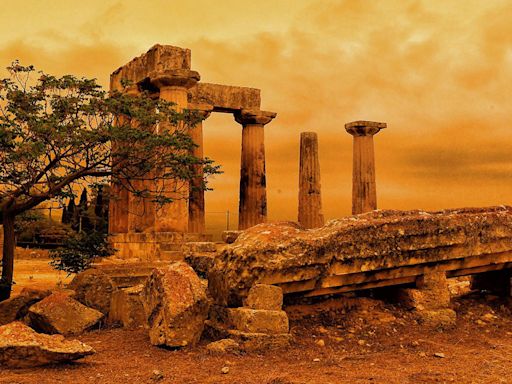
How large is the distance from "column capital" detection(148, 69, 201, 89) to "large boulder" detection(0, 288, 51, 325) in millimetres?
7651

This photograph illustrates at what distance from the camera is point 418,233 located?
29.0ft

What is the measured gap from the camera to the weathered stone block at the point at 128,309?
923 centimetres

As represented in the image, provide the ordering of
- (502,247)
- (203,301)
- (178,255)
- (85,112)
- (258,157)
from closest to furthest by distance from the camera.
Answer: (203,301) → (502,247) → (85,112) → (178,255) → (258,157)

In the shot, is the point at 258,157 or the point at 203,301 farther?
the point at 258,157

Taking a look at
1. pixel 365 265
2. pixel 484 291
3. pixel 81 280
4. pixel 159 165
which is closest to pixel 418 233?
pixel 365 265

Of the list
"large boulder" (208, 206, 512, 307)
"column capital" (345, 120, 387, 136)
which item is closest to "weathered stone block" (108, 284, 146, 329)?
"large boulder" (208, 206, 512, 307)

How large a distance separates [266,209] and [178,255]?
25.4 ft

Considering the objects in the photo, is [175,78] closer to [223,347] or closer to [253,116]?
[253,116]

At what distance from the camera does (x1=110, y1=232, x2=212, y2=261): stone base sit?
53.6 ft

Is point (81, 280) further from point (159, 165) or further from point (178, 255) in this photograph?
point (178, 255)

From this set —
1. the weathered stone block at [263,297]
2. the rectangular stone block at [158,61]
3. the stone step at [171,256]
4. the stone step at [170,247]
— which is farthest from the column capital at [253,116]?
the weathered stone block at [263,297]

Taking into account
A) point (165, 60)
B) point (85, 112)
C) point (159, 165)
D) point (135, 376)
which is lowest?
point (135, 376)

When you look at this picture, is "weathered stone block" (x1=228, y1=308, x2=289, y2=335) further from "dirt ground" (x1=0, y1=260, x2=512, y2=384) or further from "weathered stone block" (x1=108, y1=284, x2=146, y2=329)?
"weathered stone block" (x1=108, y1=284, x2=146, y2=329)

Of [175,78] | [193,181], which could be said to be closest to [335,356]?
[175,78]
